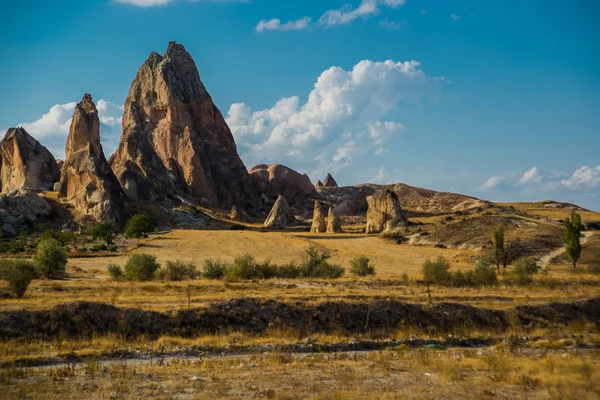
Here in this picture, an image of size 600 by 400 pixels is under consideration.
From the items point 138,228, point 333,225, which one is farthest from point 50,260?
point 333,225

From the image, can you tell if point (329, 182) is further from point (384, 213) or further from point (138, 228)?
point (138, 228)

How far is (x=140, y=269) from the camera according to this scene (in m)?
25.5

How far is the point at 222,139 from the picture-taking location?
304ft

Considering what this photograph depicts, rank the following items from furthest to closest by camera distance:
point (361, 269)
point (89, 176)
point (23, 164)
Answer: point (23, 164) → point (89, 176) → point (361, 269)

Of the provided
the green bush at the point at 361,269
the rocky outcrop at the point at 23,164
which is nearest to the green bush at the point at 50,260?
the green bush at the point at 361,269

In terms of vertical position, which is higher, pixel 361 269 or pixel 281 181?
pixel 281 181

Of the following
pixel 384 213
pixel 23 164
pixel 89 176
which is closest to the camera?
pixel 89 176

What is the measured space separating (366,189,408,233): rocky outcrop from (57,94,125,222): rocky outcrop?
3037 cm

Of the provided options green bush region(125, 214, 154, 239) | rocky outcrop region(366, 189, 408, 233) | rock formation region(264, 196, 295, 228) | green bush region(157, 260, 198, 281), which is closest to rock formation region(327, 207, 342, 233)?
rocky outcrop region(366, 189, 408, 233)

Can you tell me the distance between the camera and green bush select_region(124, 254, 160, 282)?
25.2 meters

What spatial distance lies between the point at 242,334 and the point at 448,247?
3551 centimetres

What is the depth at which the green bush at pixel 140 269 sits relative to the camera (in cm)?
2522

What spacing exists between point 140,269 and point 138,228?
25.3m

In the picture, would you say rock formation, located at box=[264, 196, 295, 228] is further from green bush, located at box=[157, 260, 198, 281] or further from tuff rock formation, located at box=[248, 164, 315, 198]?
green bush, located at box=[157, 260, 198, 281]
